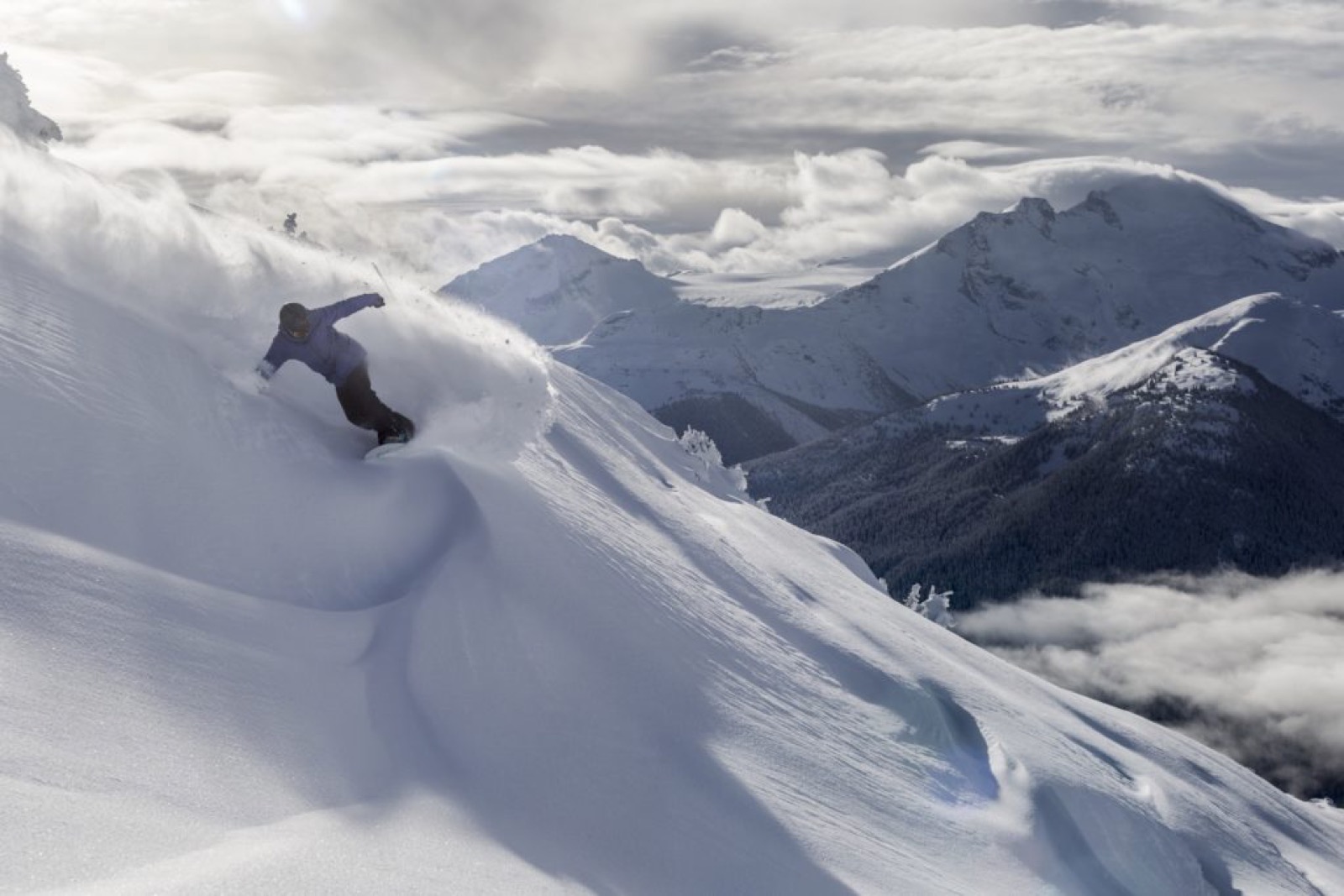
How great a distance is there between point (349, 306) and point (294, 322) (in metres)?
1.06

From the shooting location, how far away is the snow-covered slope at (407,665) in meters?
6.41

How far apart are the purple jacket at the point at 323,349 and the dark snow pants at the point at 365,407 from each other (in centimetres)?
12

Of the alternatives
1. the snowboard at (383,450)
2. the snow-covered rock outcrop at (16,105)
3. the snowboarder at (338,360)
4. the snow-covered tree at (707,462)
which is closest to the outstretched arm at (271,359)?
the snowboarder at (338,360)

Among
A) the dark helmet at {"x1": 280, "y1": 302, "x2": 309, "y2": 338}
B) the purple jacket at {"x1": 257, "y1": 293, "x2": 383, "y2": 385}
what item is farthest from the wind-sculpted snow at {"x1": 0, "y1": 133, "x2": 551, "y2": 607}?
the dark helmet at {"x1": 280, "y1": 302, "x2": 309, "y2": 338}

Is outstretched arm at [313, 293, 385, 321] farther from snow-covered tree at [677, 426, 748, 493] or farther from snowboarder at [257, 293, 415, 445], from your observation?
snow-covered tree at [677, 426, 748, 493]

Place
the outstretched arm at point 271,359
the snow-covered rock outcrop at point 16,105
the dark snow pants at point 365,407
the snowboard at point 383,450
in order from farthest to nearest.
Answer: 1. the snow-covered rock outcrop at point 16,105
2. the dark snow pants at point 365,407
3. the outstretched arm at point 271,359
4. the snowboard at point 383,450

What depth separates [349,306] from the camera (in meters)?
13.4

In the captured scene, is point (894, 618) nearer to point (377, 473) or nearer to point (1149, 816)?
point (1149, 816)

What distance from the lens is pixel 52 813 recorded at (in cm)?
533

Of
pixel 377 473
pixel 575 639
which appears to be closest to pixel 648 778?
pixel 575 639

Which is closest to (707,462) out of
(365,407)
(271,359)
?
(365,407)

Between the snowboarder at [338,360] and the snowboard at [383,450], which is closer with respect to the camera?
the snowboard at [383,450]

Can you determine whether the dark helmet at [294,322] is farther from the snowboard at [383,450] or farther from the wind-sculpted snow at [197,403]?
the snowboard at [383,450]

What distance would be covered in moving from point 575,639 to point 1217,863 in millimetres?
13125
